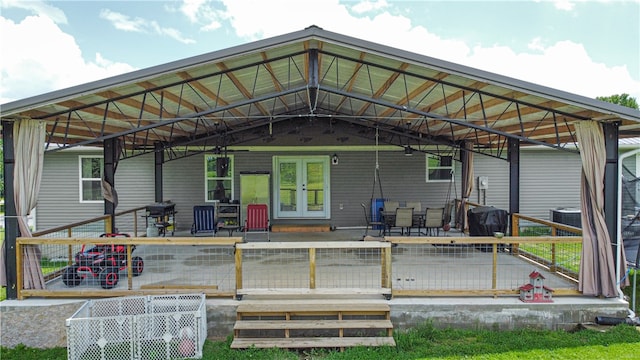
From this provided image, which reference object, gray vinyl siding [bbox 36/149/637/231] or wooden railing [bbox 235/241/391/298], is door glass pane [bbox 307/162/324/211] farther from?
wooden railing [bbox 235/241/391/298]

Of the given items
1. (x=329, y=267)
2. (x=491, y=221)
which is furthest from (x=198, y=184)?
(x=491, y=221)

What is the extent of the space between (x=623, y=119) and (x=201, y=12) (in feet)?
40.2

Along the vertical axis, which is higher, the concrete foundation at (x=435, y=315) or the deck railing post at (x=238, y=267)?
the deck railing post at (x=238, y=267)

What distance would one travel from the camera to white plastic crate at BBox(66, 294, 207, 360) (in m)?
3.97

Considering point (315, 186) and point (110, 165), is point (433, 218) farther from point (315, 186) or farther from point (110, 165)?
point (110, 165)

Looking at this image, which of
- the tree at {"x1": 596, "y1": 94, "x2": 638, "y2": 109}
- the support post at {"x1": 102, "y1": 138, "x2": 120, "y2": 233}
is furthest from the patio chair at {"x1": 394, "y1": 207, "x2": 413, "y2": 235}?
the tree at {"x1": 596, "y1": 94, "x2": 638, "y2": 109}

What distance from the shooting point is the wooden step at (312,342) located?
4133 mm

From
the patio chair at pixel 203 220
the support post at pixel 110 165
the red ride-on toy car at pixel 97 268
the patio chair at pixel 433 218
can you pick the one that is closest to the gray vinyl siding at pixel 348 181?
the patio chair at pixel 203 220

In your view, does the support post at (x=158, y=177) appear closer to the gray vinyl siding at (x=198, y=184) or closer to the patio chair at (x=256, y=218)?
the gray vinyl siding at (x=198, y=184)

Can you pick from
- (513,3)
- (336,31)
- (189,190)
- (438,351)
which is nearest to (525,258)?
(438,351)

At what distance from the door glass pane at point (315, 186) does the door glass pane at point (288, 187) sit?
0.39 m

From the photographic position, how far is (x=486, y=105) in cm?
614

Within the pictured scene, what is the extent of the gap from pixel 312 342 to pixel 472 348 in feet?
5.65

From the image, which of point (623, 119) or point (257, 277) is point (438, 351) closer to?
point (257, 277)
